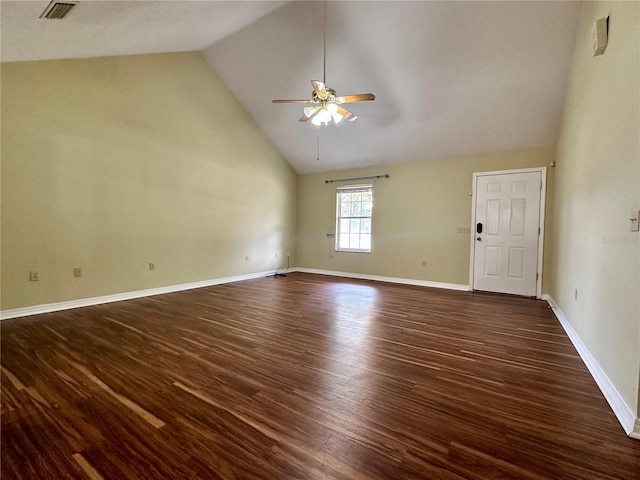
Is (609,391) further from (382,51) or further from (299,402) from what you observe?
(382,51)

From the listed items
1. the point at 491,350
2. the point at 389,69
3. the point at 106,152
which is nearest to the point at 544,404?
the point at 491,350

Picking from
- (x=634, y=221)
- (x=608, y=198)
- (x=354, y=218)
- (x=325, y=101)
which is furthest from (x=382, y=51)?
(x=634, y=221)

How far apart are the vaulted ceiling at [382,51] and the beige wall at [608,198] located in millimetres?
659

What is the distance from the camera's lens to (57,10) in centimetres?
231

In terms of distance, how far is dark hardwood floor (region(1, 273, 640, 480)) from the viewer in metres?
1.21

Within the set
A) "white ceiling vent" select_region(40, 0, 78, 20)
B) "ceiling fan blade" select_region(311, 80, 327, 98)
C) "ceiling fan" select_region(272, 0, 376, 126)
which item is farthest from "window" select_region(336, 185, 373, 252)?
"white ceiling vent" select_region(40, 0, 78, 20)

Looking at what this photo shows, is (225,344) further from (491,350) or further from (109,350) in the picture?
(491,350)

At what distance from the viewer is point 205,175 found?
499 cm

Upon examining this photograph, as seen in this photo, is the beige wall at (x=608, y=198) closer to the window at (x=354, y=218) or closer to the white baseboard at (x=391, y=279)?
the white baseboard at (x=391, y=279)

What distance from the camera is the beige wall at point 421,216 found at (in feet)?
16.6

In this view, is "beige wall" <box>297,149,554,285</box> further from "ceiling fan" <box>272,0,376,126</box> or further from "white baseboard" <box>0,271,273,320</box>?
"white baseboard" <box>0,271,273,320</box>

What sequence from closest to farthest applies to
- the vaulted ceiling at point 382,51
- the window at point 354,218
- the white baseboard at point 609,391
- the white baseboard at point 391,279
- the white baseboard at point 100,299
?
the white baseboard at point 609,391 → the vaulted ceiling at point 382,51 → the white baseboard at point 100,299 → the white baseboard at point 391,279 → the window at point 354,218

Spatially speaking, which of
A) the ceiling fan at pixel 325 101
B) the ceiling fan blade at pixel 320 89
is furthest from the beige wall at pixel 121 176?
the ceiling fan blade at pixel 320 89

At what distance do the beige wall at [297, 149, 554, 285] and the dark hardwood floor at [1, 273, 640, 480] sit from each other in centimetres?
229
